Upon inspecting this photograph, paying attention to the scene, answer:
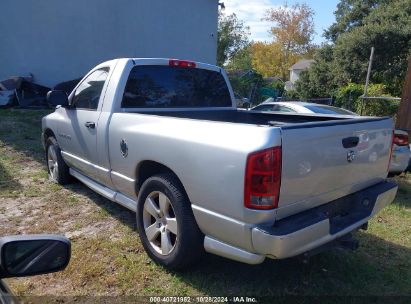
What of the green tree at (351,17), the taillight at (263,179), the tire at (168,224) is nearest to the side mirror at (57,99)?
the tire at (168,224)

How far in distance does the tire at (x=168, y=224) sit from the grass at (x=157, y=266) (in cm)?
19

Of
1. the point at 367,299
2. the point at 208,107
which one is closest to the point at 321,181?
the point at 367,299

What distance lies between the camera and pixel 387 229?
455 cm

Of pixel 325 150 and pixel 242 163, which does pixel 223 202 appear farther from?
pixel 325 150

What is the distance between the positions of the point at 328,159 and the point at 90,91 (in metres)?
3.17

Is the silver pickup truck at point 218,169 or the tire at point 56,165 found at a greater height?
the silver pickup truck at point 218,169

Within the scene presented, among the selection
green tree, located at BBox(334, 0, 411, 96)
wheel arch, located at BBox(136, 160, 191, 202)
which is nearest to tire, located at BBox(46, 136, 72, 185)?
wheel arch, located at BBox(136, 160, 191, 202)

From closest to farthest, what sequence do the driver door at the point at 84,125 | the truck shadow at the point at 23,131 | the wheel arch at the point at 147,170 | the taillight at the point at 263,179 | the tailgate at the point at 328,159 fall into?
the taillight at the point at 263,179 < the tailgate at the point at 328,159 < the wheel arch at the point at 147,170 < the driver door at the point at 84,125 < the truck shadow at the point at 23,131

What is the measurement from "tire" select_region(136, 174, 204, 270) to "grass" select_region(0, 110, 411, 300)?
189 mm

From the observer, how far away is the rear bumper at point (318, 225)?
245 cm

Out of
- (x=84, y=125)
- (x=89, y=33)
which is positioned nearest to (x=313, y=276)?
(x=84, y=125)

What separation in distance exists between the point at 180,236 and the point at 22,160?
17.8 ft

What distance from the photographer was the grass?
3.17 m

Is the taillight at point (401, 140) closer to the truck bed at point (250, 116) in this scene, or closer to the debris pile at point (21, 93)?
the truck bed at point (250, 116)
